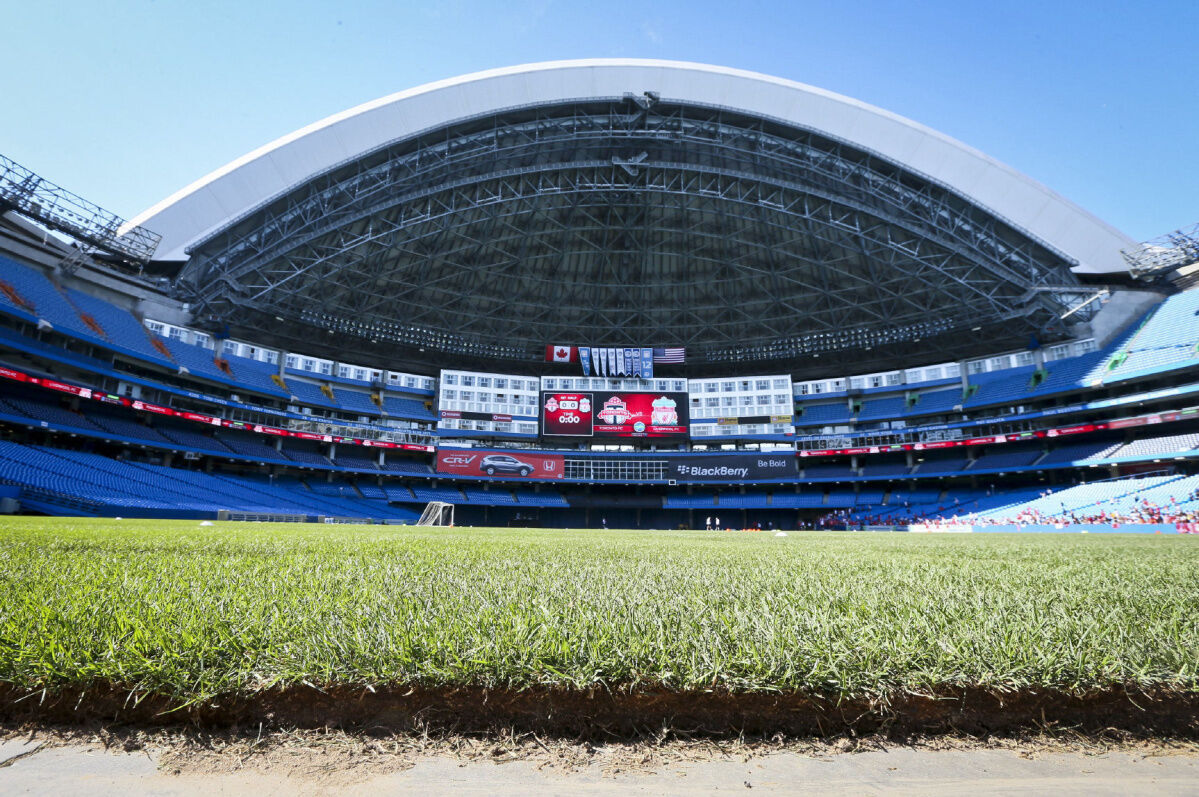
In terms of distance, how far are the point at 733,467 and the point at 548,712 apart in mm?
54796

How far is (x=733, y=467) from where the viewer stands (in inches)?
2143

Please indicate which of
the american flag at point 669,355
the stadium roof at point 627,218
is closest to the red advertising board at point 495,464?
the stadium roof at point 627,218

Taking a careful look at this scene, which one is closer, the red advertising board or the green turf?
the green turf

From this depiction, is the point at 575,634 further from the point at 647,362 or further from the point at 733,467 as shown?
the point at 647,362

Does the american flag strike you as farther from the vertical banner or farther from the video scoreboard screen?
the video scoreboard screen

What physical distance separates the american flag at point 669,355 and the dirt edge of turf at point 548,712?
54805 millimetres

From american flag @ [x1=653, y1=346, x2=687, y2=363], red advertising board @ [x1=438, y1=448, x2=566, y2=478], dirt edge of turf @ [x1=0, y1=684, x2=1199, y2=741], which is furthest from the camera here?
american flag @ [x1=653, y1=346, x2=687, y2=363]

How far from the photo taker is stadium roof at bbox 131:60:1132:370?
35.2m

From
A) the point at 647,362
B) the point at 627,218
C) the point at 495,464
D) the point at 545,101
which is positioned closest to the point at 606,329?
the point at 647,362

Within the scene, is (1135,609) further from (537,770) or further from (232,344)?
(232,344)

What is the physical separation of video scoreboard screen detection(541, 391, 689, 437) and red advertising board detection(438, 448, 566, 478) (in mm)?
3145

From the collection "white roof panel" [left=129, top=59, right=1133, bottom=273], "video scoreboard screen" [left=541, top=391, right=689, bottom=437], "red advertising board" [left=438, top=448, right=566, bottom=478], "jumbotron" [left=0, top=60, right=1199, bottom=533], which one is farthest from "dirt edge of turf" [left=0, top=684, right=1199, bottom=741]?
"video scoreboard screen" [left=541, top=391, right=689, bottom=437]

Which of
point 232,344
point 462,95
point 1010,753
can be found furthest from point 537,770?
point 232,344

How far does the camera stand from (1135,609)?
2.63 meters
